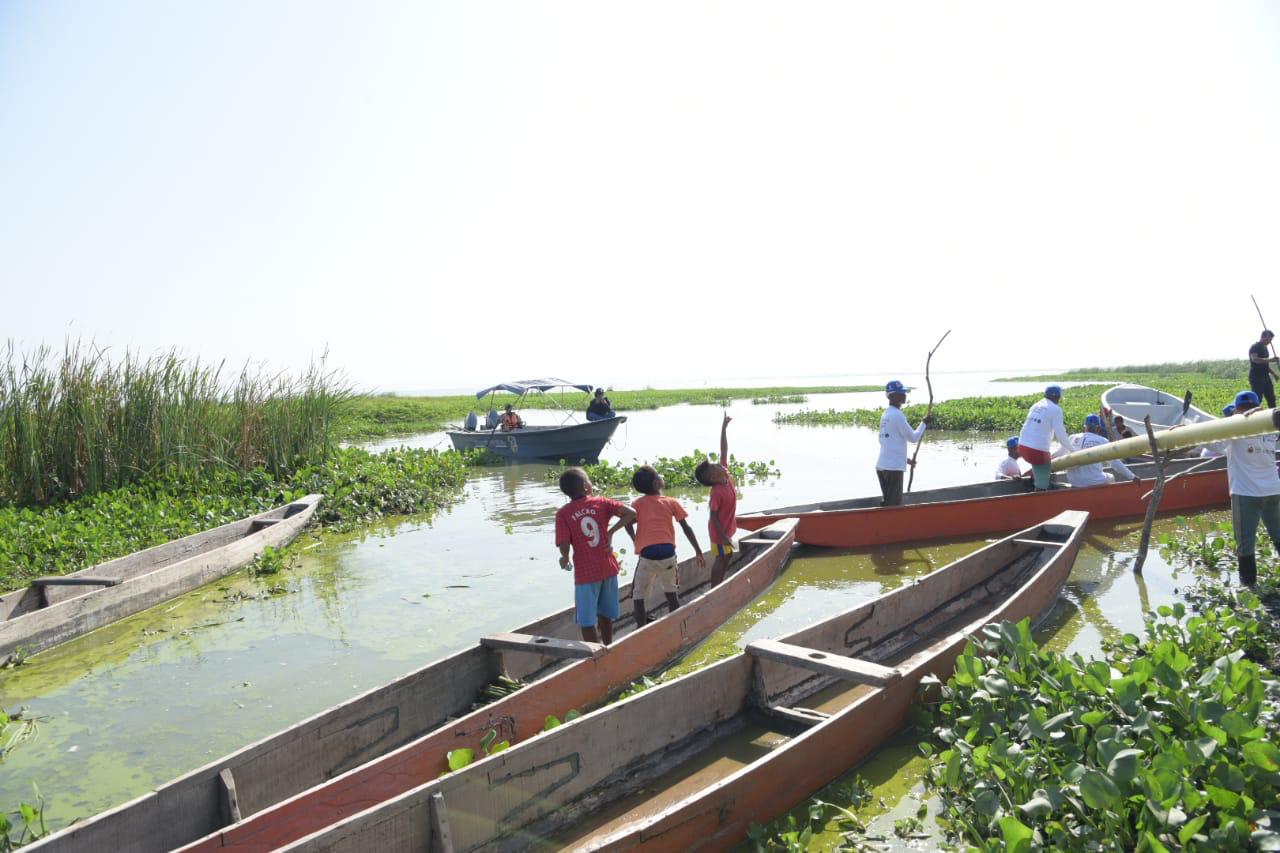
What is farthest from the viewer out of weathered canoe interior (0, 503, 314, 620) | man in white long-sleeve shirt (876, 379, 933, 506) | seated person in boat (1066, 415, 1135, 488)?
seated person in boat (1066, 415, 1135, 488)

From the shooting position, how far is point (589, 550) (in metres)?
5.66

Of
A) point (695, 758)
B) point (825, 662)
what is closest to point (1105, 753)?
point (825, 662)

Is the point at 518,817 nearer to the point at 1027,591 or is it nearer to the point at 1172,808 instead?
the point at 1172,808

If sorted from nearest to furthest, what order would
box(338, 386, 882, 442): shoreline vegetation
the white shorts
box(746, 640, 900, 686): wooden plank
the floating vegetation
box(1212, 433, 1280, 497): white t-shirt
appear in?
box(746, 640, 900, 686): wooden plank → the white shorts → box(1212, 433, 1280, 497): white t-shirt → the floating vegetation → box(338, 386, 882, 442): shoreline vegetation

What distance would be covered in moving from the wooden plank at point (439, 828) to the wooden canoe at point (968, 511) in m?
6.34

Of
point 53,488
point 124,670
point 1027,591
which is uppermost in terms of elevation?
point 53,488

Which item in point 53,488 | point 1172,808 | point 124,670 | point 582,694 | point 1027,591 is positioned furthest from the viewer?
point 53,488

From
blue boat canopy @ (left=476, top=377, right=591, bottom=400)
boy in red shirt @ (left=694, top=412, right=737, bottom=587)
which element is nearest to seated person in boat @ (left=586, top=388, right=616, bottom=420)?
blue boat canopy @ (left=476, top=377, right=591, bottom=400)

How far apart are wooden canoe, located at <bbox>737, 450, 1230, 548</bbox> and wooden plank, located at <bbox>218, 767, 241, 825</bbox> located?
645 centimetres

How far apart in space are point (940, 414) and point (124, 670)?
80.4 feet

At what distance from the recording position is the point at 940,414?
26359mm

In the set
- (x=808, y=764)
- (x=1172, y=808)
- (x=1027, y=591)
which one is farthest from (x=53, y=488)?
(x=1172, y=808)

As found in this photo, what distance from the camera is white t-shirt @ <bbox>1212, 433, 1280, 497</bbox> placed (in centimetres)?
652

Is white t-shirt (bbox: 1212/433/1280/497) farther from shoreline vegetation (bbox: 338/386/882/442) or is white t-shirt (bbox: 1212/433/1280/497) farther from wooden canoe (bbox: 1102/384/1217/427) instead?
shoreline vegetation (bbox: 338/386/882/442)
